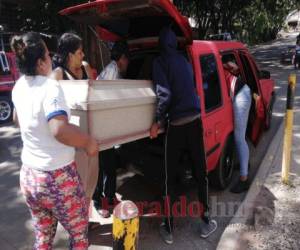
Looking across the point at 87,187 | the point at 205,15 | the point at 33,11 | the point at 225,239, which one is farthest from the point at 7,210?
the point at 205,15

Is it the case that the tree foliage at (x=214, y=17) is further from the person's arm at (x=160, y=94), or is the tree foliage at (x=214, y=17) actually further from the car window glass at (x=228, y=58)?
the person's arm at (x=160, y=94)

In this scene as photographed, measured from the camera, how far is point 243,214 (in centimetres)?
380

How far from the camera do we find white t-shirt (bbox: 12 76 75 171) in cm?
213

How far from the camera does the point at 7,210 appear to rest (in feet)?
14.3

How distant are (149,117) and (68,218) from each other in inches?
48.7

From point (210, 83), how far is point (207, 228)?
4.99ft

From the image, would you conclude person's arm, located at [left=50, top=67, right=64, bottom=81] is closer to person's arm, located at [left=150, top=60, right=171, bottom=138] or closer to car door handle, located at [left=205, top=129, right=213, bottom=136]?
person's arm, located at [left=150, top=60, right=171, bottom=138]

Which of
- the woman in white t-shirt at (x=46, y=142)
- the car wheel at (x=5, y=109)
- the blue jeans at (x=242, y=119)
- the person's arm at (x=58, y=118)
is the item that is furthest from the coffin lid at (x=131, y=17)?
the car wheel at (x=5, y=109)

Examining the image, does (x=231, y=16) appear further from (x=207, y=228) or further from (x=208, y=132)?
(x=207, y=228)

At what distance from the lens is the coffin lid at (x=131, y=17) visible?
3207 millimetres

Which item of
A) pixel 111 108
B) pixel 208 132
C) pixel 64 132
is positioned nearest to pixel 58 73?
pixel 111 108

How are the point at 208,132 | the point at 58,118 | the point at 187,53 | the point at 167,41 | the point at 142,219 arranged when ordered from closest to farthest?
the point at 58,118
the point at 167,41
the point at 187,53
the point at 208,132
the point at 142,219

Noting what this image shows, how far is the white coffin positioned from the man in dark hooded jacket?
0.12 meters

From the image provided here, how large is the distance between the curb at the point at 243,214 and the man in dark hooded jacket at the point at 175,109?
52 centimetres
